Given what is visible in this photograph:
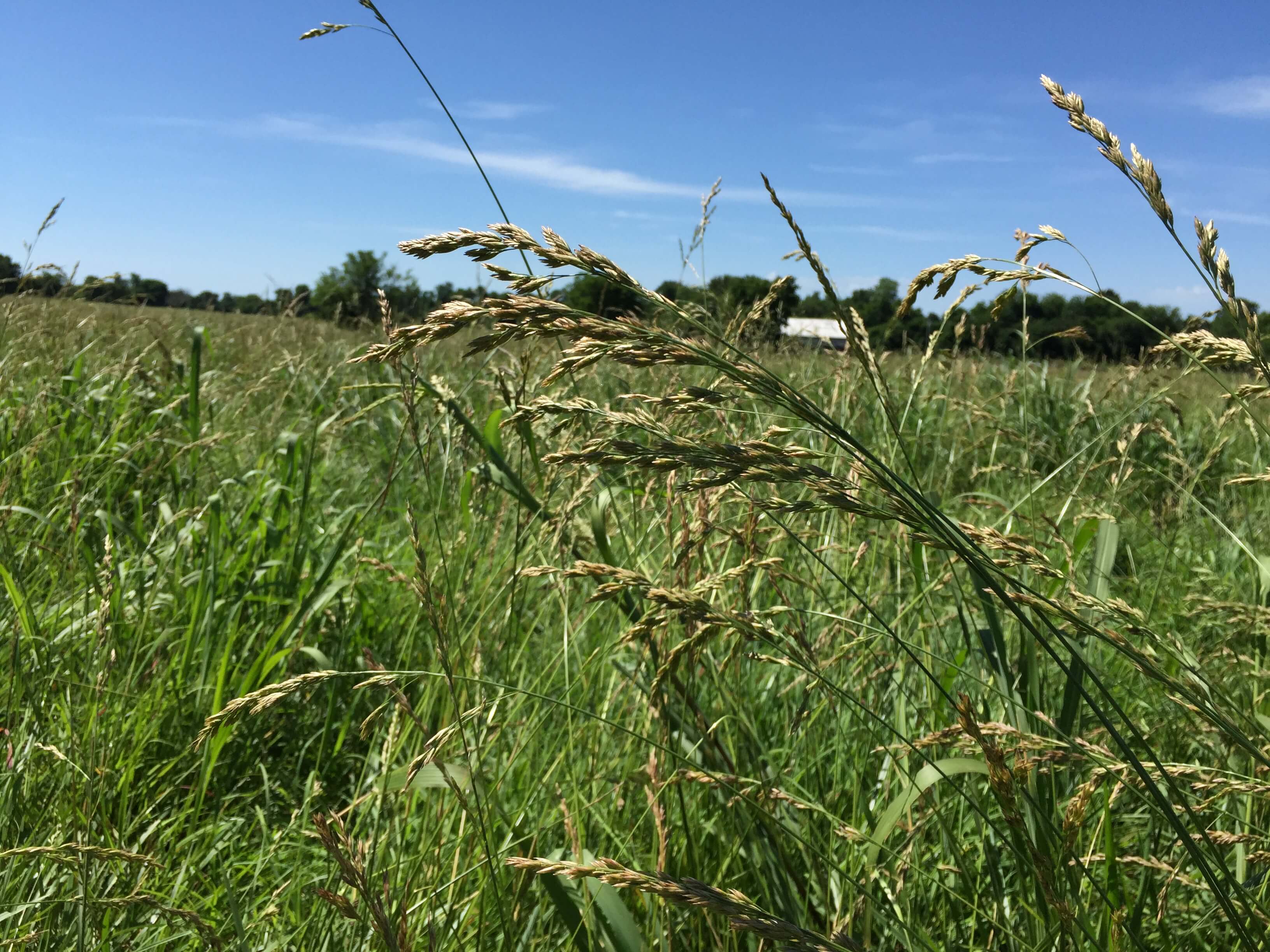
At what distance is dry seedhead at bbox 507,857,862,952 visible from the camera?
0.66 metres

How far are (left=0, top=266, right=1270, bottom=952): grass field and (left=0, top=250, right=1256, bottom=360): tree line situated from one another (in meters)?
0.24

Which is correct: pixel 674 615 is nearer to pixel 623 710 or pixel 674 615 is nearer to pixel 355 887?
pixel 355 887

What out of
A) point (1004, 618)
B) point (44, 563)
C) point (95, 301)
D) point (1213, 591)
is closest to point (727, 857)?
point (1004, 618)

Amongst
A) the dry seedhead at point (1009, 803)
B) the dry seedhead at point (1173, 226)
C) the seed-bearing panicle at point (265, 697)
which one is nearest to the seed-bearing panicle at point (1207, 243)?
the dry seedhead at point (1173, 226)

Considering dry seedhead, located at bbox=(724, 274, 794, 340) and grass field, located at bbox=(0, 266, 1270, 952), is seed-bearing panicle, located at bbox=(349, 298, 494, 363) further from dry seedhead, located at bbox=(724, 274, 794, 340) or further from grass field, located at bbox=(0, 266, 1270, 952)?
dry seedhead, located at bbox=(724, 274, 794, 340)

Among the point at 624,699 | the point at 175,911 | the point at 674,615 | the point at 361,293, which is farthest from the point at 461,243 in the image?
the point at 361,293

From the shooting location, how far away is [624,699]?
1785 mm

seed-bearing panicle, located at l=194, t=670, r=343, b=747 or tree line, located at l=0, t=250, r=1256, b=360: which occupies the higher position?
tree line, located at l=0, t=250, r=1256, b=360

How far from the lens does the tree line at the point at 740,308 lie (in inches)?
68.9

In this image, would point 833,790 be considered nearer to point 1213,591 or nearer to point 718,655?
point 718,655

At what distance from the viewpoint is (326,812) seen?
1670 millimetres

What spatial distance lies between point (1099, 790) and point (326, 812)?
4.69ft

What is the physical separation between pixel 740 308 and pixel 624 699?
3.52 feet

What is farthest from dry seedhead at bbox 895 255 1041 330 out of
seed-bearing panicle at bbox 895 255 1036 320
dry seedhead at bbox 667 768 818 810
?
dry seedhead at bbox 667 768 818 810
